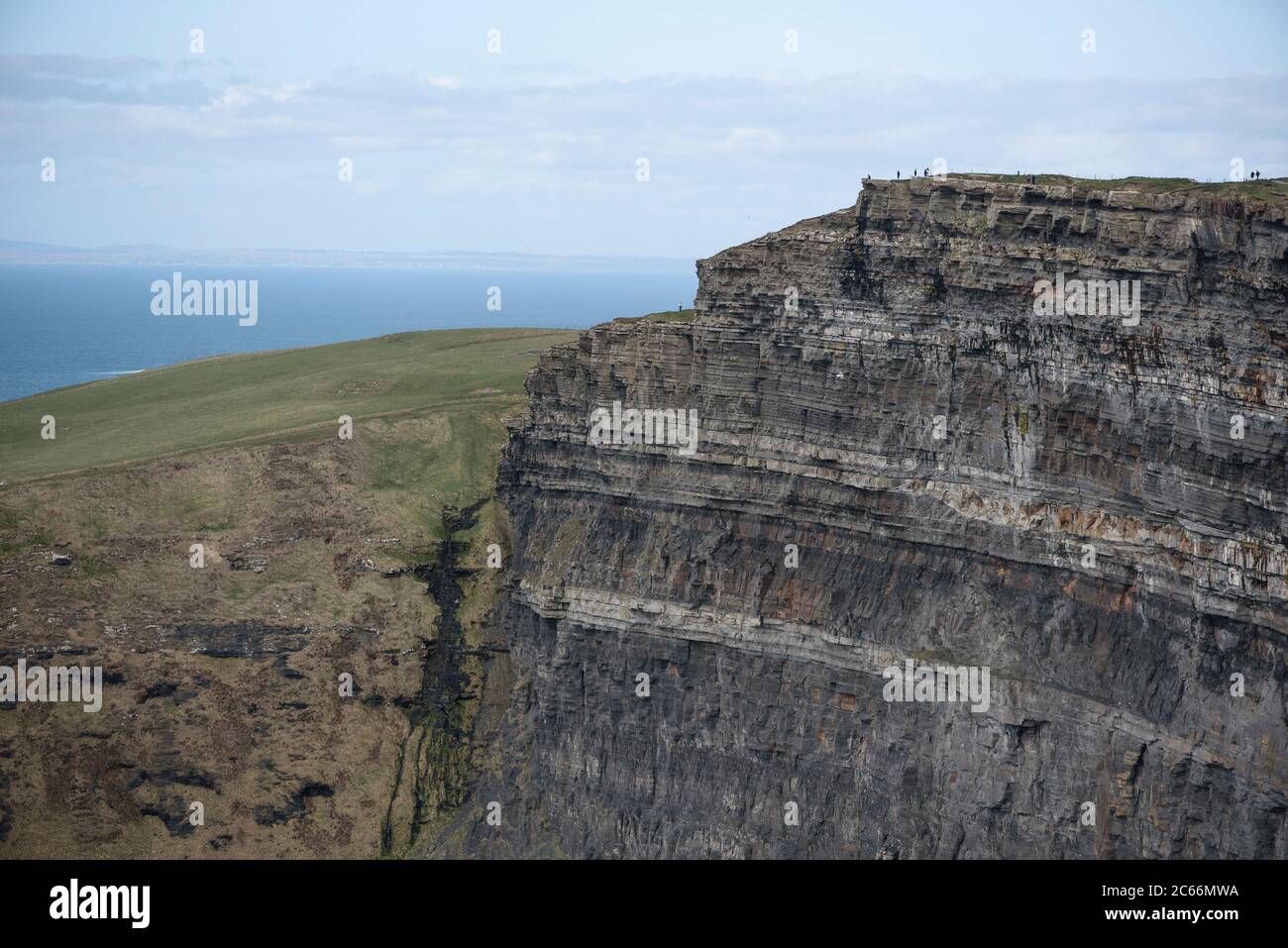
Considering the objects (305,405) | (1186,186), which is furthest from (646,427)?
(305,405)

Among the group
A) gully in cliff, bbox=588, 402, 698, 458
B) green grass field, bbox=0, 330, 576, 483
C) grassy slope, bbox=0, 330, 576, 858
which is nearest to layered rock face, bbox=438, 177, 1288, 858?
gully in cliff, bbox=588, 402, 698, 458

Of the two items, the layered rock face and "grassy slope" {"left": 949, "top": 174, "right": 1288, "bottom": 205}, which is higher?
"grassy slope" {"left": 949, "top": 174, "right": 1288, "bottom": 205}

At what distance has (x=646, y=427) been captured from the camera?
57844mm

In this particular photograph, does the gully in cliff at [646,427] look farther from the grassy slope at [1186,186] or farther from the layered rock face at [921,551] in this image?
the grassy slope at [1186,186]

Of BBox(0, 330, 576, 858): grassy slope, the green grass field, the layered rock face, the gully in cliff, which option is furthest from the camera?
the green grass field

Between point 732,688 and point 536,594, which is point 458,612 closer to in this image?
point 536,594

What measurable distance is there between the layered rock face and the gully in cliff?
15.4 inches

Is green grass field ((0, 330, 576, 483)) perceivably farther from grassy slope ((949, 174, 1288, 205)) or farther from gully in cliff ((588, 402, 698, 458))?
grassy slope ((949, 174, 1288, 205))

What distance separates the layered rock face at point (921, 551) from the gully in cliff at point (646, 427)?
0.39 m

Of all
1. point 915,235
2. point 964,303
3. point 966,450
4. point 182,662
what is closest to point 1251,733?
point 966,450

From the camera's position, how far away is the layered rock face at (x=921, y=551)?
42.5 meters

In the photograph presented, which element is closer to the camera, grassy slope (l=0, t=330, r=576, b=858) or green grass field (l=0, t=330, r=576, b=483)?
grassy slope (l=0, t=330, r=576, b=858)

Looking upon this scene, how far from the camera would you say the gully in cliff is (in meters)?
56.4

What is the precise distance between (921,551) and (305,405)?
51.6m
